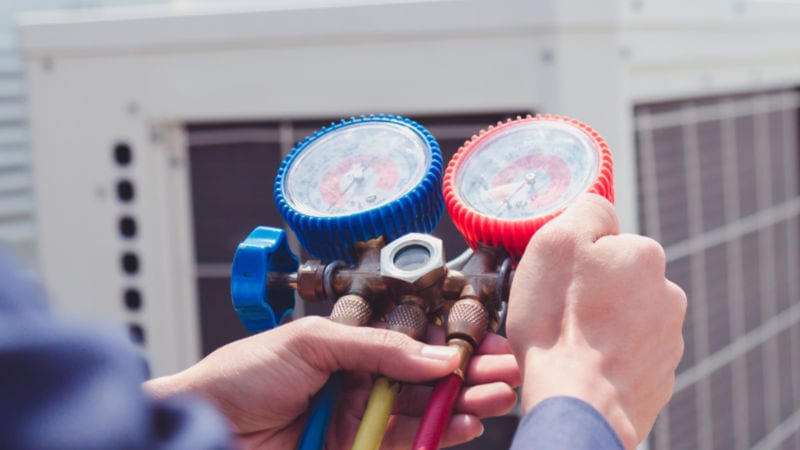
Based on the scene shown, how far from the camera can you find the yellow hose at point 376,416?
0.66m

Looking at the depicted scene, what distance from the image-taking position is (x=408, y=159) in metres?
0.83

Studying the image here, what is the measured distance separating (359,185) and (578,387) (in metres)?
0.28

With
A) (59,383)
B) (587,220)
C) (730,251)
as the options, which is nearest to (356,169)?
(587,220)

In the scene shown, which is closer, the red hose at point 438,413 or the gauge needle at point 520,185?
the red hose at point 438,413

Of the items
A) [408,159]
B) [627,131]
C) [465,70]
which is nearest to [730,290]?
[627,131]

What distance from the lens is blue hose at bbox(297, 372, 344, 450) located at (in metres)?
0.71

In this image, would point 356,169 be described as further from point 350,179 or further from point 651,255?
point 651,255

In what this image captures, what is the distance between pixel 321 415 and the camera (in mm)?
730

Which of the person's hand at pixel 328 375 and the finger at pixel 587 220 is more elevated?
the finger at pixel 587 220

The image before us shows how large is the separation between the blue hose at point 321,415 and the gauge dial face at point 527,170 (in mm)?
169

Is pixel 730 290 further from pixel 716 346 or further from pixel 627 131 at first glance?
pixel 627 131

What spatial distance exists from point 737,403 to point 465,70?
0.92 metres

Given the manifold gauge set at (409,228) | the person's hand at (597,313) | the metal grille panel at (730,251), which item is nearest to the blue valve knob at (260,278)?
the manifold gauge set at (409,228)

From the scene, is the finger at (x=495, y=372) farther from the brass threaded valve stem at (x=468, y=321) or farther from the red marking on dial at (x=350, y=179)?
the red marking on dial at (x=350, y=179)
